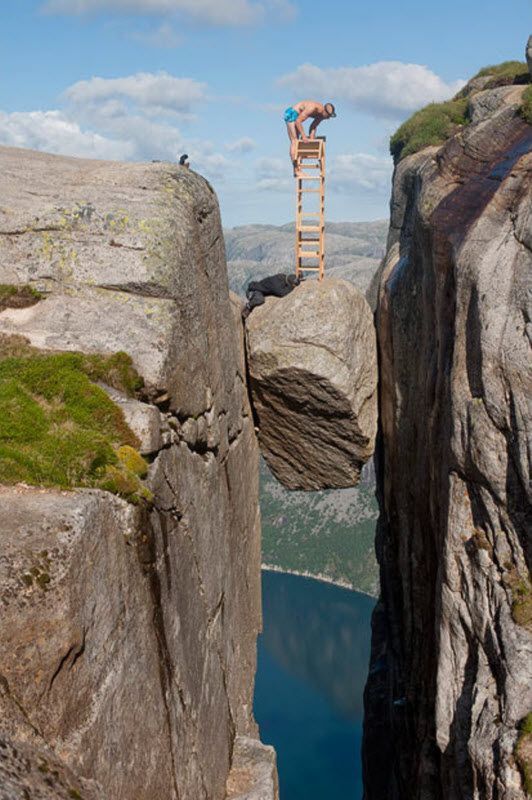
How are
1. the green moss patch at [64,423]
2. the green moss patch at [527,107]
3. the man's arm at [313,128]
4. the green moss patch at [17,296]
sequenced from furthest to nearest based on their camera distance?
the man's arm at [313,128]
the green moss patch at [527,107]
the green moss patch at [17,296]
the green moss patch at [64,423]

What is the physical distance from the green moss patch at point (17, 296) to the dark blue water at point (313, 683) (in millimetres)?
67149

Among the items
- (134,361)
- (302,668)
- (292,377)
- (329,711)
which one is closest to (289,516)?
(302,668)

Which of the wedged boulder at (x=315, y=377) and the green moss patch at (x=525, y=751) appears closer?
the green moss patch at (x=525, y=751)

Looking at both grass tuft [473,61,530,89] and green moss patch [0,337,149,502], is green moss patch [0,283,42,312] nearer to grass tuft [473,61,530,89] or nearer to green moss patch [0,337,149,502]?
green moss patch [0,337,149,502]

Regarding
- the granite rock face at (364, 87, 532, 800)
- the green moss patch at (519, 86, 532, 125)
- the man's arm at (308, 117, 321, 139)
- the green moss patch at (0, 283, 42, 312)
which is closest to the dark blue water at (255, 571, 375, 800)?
the granite rock face at (364, 87, 532, 800)

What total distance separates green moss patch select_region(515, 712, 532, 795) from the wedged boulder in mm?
12146

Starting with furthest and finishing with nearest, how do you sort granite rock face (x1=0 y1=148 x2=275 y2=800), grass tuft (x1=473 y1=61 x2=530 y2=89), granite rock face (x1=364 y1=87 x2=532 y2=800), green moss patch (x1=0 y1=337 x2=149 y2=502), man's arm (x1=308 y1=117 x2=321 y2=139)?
grass tuft (x1=473 y1=61 x2=530 y2=89) < man's arm (x1=308 y1=117 x2=321 y2=139) < granite rock face (x1=364 y1=87 x2=532 y2=800) < green moss patch (x1=0 y1=337 x2=149 y2=502) < granite rock face (x1=0 y1=148 x2=275 y2=800)

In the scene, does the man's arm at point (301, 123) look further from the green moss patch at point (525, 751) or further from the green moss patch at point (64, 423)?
the green moss patch at point (525, 751)

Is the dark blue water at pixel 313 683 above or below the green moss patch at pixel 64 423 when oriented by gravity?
below

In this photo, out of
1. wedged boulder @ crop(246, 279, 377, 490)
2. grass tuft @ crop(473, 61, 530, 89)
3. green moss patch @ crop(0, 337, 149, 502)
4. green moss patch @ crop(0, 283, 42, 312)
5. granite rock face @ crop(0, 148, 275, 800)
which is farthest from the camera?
grass tuft @ crop(473, 61, 530, 89)

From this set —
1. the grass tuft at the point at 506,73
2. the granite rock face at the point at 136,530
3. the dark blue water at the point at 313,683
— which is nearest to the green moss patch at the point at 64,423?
the granite rock face at the point at 136,530

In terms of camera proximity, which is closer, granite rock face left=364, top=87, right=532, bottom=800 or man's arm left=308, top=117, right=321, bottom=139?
granite rock face left=364, top=87, right=532, bottom=800

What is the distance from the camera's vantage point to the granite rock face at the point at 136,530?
8.05m

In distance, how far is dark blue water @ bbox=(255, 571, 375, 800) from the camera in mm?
75438
